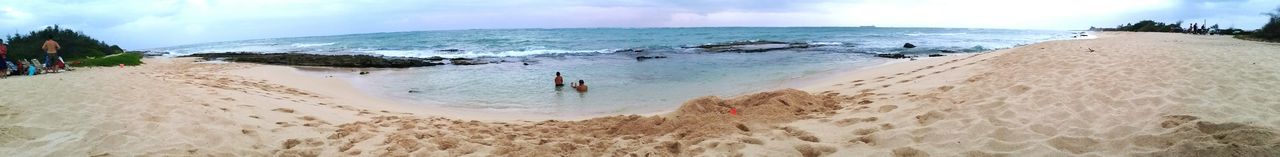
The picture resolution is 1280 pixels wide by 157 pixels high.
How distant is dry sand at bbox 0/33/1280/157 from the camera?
4.50 m

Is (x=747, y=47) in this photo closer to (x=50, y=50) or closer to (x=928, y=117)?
(x=50, y=50)

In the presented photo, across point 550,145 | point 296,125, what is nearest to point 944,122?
point 550,145

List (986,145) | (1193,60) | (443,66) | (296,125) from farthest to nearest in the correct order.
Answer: (443,66) → (1193,60) → (296,125) → (986,145)

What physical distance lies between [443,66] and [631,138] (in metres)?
17.4

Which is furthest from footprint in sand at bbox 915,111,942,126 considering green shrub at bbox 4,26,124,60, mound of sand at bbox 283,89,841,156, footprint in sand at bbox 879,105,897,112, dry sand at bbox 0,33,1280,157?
green shrub at bbox 4,26,124,60

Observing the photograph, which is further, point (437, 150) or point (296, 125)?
point (296, 125)

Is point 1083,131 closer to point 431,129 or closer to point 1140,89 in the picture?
point 1140,89

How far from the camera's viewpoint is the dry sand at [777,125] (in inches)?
177

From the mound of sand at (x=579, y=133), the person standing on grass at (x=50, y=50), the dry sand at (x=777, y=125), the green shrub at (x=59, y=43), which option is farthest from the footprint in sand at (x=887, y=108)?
the green shrub at (x=59, y=43)

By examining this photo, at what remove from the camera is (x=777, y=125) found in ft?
19.2

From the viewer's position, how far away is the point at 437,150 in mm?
5281


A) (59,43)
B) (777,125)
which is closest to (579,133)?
(777,125)

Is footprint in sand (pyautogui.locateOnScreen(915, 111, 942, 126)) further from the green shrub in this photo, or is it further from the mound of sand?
the green shrub

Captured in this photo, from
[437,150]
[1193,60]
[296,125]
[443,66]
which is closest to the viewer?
[437,150]
